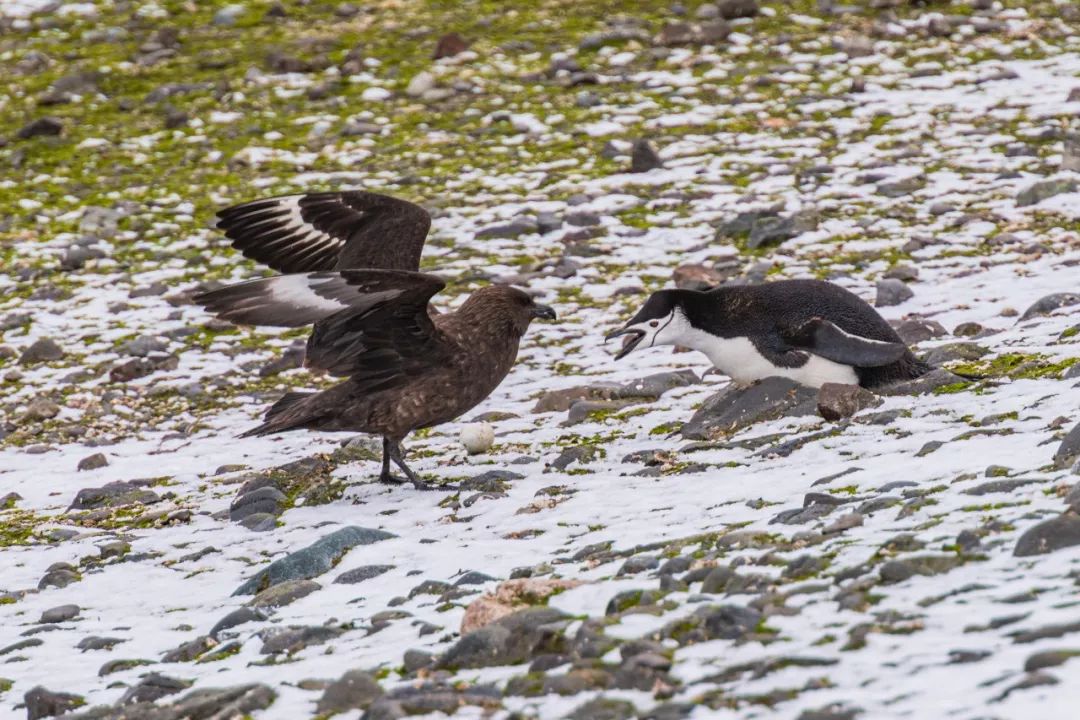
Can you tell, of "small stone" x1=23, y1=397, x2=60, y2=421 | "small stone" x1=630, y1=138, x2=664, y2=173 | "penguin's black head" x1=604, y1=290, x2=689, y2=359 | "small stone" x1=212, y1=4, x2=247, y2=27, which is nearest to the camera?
"penguin's black head" x1=604, y1=290, x2=689, y2=359

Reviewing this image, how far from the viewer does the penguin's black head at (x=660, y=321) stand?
8508 millimetres

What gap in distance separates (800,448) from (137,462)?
14.2ft

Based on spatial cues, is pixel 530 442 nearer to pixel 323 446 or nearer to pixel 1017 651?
pixel 323 446

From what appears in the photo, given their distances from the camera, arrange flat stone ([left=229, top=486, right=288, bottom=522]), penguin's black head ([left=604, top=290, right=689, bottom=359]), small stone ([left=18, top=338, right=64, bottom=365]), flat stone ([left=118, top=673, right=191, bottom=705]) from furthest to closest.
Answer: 1. small stone ([left=18, top=338, right=64, bottom=365])
2. penguin's black head ([left=604, top=290, right=689, bottom=359])
3. flat stone ([left=229, top=486, right=288, bottom=522])
4. flat stone ([left=118, top=673, right=191, bottom=705])

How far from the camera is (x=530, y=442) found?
8.38 metres

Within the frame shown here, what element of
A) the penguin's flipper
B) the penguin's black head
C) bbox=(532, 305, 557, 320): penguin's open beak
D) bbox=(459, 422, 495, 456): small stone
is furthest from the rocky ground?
bbox=(532, 305, 557, 320): penguin's open beak

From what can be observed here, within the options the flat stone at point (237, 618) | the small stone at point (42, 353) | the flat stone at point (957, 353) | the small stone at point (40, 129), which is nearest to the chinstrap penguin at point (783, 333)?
the flat stone at point (957, 353)

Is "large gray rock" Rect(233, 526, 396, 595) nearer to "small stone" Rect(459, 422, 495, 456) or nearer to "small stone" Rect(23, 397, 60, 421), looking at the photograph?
"small stone" Rect(459, 422, 495, 456)

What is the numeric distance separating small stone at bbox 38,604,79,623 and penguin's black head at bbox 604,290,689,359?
345cm

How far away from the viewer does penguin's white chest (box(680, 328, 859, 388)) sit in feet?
25.8

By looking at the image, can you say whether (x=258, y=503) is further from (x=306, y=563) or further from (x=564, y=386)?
(x=564, y=386)

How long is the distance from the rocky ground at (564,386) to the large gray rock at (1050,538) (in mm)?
16

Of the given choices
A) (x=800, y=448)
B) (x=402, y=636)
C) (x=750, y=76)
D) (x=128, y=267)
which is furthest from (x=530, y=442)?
(x=750, y=76)

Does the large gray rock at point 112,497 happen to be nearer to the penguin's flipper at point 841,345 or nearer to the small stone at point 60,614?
the small stone at point 60,614
